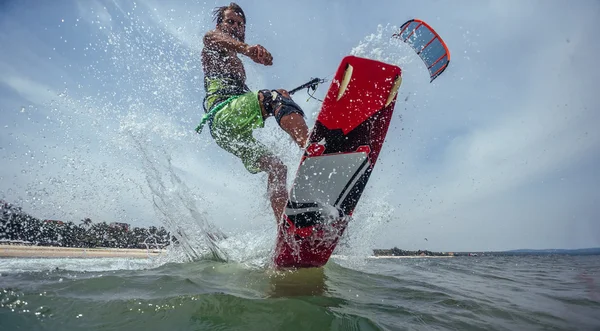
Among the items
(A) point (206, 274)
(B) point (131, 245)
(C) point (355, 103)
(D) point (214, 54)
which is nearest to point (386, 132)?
(C) point (355, 103)

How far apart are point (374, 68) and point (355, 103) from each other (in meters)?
0.40

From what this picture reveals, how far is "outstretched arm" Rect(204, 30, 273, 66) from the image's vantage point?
2779 millimetres

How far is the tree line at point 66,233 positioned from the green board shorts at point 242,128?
1.94 m

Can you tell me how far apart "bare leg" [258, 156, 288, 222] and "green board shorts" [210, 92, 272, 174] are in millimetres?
104

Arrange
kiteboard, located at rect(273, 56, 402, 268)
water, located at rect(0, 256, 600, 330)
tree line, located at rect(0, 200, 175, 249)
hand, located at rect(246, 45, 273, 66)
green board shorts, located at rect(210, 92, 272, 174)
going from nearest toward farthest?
water, located at rect(0, 256, 600, 330) → hand, located at rect(246, 45, 273, 66) → kiteboard, located at rect(273, 56, 402, 268) → green board shorts, located at rect(210, 92, 272, 174) → tree line, located at rect(0, 200, 175, 249)

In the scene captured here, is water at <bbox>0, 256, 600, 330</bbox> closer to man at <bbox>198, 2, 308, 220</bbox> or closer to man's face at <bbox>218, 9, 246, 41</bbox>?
man at <bbox>198, 2, 308, 220</bbox>

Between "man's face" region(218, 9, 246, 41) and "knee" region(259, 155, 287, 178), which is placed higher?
"man's face" region(218, 9, 246, 41)

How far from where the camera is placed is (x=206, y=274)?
119 inches

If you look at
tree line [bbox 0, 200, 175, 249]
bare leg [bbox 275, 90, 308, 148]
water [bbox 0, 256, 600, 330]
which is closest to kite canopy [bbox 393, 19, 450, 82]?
bare leg [bbox 275, 90, 308, 148]

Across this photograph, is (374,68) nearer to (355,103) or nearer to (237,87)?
(355,103)

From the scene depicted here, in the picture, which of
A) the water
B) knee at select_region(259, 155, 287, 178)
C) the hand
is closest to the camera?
the water

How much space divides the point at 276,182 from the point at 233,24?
2.14 meters

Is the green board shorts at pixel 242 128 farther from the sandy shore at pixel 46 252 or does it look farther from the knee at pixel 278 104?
the sandy shore at pixel 46 252

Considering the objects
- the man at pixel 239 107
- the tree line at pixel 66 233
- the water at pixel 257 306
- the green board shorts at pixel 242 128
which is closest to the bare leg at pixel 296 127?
the man at pixel 239 107
